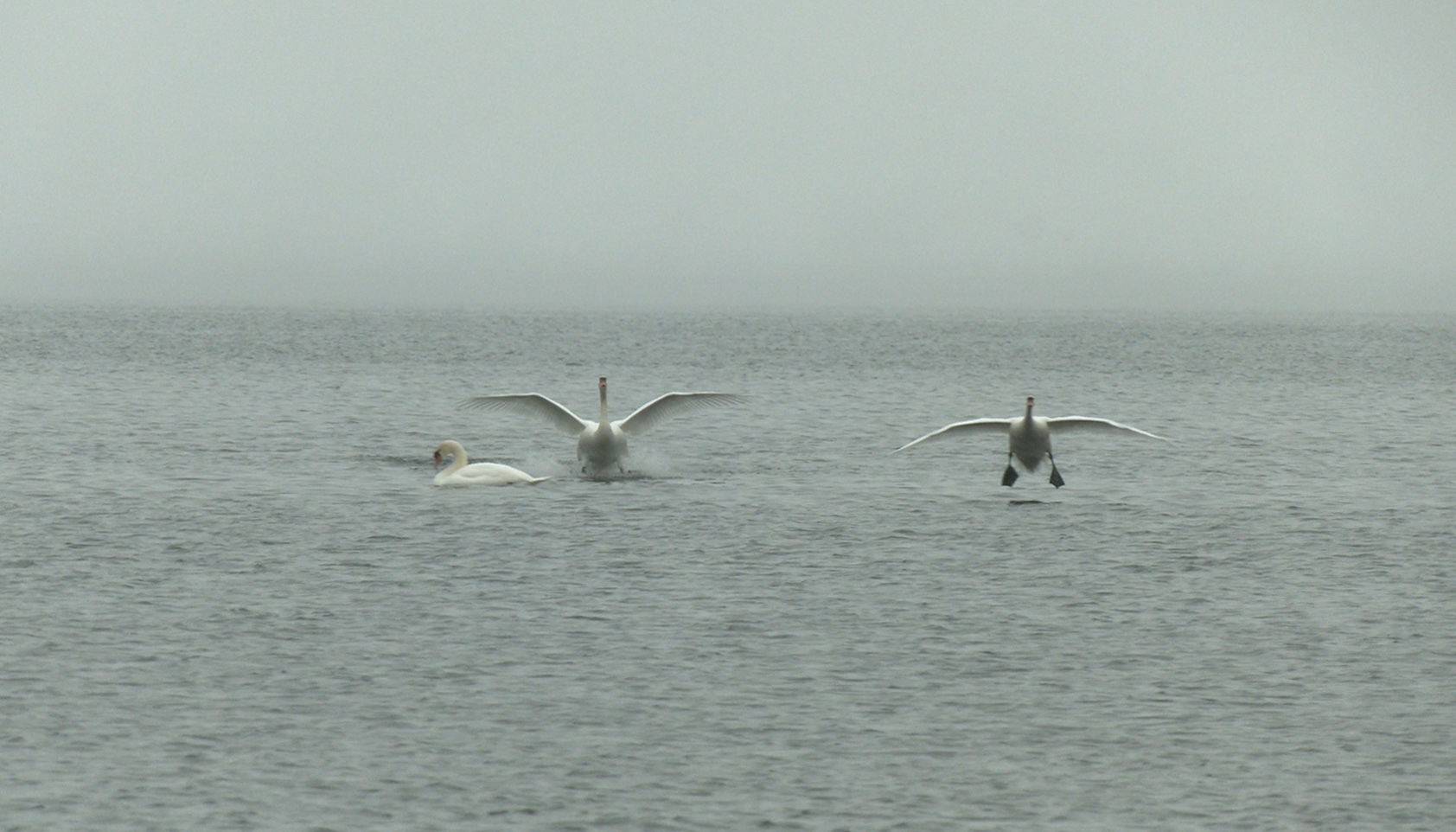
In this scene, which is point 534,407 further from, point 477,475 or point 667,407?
point 667,407

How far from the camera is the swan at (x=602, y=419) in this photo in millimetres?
32594

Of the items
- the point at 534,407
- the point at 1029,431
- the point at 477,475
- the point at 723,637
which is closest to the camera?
the point at 723,637

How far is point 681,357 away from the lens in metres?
111

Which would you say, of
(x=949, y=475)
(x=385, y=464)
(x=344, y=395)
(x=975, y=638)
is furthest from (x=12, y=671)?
(x=344, y=395)

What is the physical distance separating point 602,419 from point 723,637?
46.3 ft

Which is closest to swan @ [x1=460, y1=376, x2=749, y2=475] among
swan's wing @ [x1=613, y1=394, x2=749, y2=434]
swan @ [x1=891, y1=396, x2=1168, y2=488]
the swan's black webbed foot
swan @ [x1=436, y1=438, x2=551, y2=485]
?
swan's wing @ [x1=613, y1=394, x2=749, y2=434]

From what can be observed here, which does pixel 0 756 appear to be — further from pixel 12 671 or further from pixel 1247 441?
pixel 1247 441

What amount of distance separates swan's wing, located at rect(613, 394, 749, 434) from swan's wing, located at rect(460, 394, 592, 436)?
89cm

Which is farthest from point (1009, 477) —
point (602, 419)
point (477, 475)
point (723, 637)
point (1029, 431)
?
point (723, 637)

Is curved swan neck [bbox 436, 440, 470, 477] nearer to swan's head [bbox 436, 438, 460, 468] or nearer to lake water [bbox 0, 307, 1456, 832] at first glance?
swan's head [bbox 436, 438, 460, 468]

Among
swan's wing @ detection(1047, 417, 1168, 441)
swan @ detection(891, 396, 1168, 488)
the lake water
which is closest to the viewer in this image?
the lake water

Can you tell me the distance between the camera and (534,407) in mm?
33438

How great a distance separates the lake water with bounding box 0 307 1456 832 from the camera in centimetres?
1416

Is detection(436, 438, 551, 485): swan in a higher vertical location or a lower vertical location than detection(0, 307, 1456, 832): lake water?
higher
